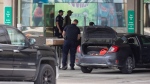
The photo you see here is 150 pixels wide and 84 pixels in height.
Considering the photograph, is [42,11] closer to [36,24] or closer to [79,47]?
[36,24]

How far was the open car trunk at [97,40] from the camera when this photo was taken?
62.5 ft

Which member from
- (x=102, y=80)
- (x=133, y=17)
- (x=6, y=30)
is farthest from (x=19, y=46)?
(x=133, y=17)

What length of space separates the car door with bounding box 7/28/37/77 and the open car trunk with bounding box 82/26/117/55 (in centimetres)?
622

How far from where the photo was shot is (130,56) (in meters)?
19.4

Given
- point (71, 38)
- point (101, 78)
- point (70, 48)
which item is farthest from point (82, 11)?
point (101, 78)

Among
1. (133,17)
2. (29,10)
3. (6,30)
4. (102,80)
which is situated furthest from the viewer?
(29,10)

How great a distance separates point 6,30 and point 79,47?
283 inches

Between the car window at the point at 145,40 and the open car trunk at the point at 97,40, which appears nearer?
the open car trunk at the point at 97,40

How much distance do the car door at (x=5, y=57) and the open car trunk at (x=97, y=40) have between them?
700 centimetres

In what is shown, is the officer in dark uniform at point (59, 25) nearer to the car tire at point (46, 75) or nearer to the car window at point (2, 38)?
the car tire at point (46, 75)

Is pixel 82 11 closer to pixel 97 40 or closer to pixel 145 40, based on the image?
pixel 145 40

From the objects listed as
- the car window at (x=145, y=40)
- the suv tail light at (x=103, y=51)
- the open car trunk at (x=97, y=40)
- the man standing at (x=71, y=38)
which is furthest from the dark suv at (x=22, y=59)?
the car window at (x=145, y=40)

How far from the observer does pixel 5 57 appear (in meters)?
12.2

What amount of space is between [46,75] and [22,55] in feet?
3.63
